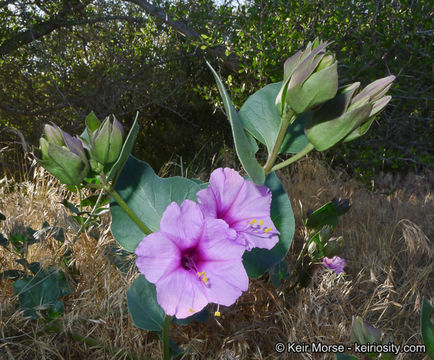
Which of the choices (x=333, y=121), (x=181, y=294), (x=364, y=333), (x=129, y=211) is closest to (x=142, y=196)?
(x=129, y=211)

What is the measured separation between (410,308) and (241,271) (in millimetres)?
864

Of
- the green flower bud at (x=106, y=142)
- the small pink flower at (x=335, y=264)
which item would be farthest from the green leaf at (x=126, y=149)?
the small pink flower at (x=335, y=264)

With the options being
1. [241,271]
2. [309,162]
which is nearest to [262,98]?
[241,271]

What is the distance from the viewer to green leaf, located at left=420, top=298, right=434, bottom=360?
59cm

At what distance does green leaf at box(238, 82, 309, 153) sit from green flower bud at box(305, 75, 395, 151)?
8cm

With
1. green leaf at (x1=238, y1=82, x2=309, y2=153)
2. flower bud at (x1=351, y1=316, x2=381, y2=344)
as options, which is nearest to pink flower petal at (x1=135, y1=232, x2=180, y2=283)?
green leaf at (x1=238, y1=82, x2=309, y2=153)

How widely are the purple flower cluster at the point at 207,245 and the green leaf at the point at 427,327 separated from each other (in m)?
0.23

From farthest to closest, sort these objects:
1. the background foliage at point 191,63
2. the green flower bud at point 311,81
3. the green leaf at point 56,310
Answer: the background foliage at point 191,63
the green leaf at point 56,310
the green flower bud at point 311,81

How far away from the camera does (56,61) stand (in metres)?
2.81

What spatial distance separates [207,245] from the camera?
20.9 inches

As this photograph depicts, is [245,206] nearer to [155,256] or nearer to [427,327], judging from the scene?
[155,256]

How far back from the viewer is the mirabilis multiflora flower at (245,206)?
1.82 feet

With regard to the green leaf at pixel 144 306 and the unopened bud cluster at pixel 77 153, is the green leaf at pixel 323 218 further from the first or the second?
the unopened bud cluster at pixel 77 153

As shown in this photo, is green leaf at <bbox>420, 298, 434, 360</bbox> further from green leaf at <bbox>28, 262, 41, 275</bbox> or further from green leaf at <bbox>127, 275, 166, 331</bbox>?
green leaf at <bbox>28, 262, 41, 275</bbox>
